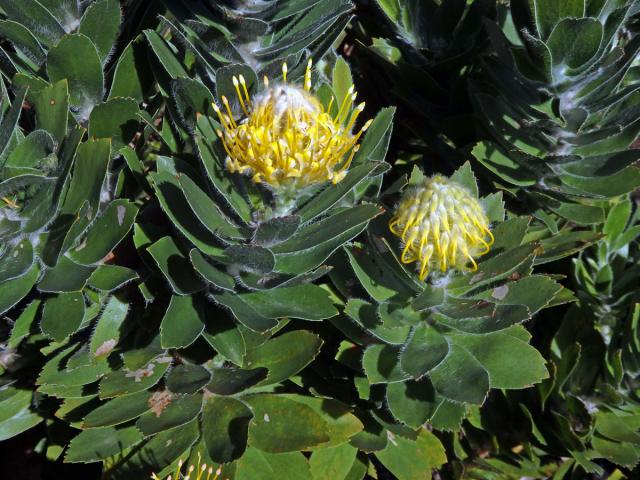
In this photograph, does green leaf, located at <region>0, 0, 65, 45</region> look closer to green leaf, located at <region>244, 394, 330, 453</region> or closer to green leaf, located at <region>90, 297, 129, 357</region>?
green leaf, located at <region>90, 297, 129, 357</region>

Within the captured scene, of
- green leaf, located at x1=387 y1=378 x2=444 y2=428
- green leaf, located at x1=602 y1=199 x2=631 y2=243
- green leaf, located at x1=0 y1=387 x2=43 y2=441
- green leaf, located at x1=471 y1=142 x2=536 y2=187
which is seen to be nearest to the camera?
green leaf, located at x1=387 y1=378 x2=444 y2=428

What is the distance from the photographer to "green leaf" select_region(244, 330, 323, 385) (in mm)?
1783

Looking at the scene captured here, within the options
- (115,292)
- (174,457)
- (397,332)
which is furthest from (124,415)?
(397,332)

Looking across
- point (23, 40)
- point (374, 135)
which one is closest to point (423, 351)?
point (374, 135)

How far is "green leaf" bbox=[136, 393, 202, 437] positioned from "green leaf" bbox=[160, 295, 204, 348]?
275mm

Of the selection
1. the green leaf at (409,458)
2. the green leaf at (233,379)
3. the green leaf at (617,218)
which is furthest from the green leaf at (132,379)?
the green leaf at (617,218)

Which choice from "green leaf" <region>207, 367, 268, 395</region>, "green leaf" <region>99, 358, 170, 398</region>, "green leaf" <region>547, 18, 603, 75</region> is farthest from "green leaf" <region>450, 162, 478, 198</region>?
"green leaf" <region>99, 358, 170, 398</region>

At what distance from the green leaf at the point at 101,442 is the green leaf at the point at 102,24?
1068 mm

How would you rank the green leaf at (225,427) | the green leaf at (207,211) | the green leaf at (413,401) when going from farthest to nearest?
the green leaf at (413,401) → the green leaf at (225,427) → the green leaf at (207,211)

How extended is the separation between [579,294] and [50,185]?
1883mm

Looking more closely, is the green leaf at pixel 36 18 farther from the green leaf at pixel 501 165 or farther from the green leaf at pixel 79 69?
the green leaf at pixel 501 165

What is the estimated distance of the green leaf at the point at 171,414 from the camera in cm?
169

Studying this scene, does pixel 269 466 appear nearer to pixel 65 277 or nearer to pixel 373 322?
pixel 373 322

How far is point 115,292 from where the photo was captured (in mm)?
1789
